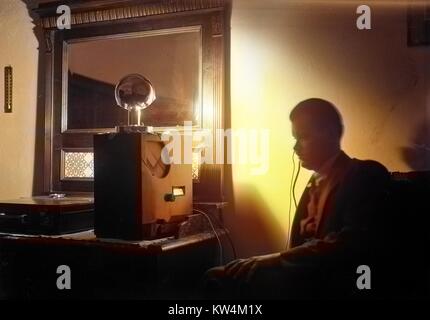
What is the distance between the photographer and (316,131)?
6.49ft

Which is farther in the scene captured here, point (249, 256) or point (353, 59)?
point (249, 256)

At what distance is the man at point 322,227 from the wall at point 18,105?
4.11 feet

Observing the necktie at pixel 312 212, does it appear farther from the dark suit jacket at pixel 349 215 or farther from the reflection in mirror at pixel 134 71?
the reflection in mirror at pixel 134 71

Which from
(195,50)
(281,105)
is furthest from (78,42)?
(281,105)

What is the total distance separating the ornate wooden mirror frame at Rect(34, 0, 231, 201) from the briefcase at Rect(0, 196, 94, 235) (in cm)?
35

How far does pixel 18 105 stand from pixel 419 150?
203 cm

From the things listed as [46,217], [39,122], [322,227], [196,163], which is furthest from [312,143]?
[39,122]

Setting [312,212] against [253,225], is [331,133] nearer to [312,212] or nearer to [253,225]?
[312,212]

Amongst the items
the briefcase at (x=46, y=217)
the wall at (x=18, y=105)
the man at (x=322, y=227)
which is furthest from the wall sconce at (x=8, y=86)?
the man at (x=322, y=227)

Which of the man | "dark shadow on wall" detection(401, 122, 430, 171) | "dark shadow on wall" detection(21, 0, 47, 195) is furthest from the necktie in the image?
"dark shadow on wall" detection(21, 0, 47, 195)

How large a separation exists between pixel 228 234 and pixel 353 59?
93cm

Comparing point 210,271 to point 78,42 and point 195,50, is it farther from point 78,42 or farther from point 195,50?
point 78,42
